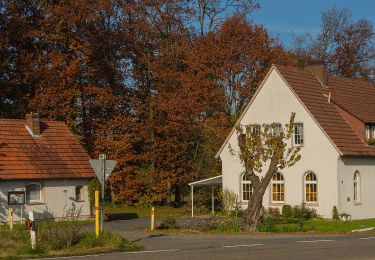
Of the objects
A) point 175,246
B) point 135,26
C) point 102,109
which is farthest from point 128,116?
point 175,246

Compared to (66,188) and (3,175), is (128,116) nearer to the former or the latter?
(66,188)

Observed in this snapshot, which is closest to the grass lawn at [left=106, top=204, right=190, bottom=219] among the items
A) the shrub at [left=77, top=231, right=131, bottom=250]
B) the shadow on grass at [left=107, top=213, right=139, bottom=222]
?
the shadow on grass at [left=107, top=213, right=139, bottom=222]

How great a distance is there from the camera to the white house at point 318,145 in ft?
134

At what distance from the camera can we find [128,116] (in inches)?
2222

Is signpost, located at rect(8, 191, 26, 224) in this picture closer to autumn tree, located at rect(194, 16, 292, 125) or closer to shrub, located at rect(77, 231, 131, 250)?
shrub, located at rect(77, 231, 131, 250)

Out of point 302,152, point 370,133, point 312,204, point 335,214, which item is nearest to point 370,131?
point 370,133

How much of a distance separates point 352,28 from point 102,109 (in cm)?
2967

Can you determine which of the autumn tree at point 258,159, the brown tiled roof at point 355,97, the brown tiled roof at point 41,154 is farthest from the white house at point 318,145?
the brown tiled roof at point 41,154

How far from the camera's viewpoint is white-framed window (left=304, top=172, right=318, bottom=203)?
4122 cm

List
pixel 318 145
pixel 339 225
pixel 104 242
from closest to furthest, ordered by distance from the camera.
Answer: pixel 104 242
pixel 339 225
pixel 318 145

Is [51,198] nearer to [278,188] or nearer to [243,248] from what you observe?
[278,188]

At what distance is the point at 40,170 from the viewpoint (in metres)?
39.2

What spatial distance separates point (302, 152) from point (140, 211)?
50.3ft

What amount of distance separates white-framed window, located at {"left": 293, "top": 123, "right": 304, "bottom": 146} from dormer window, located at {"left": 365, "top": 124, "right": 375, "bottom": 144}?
4.24 meters
